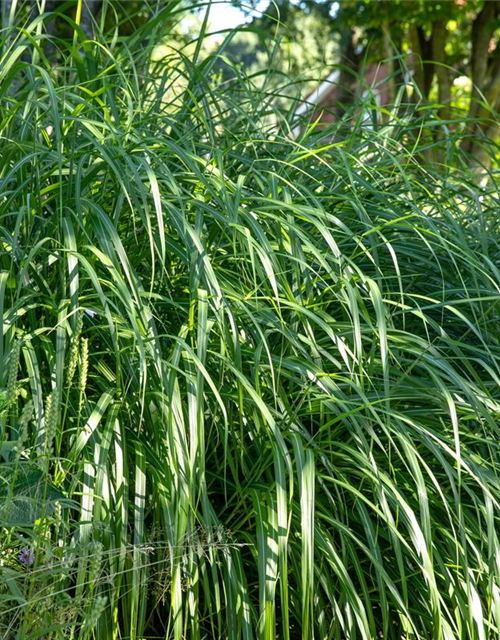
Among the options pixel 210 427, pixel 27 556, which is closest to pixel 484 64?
pixel 210 427

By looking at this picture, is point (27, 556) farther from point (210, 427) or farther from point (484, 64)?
point (484, 64)

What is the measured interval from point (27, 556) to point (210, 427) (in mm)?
512

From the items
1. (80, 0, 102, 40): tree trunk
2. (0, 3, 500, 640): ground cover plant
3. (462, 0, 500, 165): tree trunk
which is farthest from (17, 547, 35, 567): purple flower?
(462, 0, 500, 165): tree trunk

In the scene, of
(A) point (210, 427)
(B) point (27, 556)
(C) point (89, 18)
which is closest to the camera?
(B) point (27, 556)

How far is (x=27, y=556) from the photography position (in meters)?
1.70

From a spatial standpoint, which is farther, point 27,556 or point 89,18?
point 89,18

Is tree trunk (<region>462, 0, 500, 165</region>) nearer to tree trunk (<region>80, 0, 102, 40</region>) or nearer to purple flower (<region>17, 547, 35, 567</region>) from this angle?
tree trunk (<region>80, 0, 102, 40</region>)

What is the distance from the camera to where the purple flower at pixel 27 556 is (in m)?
1.62

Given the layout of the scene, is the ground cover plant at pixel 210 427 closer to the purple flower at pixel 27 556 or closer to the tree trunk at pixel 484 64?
the purple flower at pixel 27 556

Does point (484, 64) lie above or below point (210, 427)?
above

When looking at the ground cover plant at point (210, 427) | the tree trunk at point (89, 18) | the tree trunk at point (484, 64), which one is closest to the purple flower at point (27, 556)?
the ground cover plant at point (210, 427)

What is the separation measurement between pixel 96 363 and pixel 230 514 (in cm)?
48

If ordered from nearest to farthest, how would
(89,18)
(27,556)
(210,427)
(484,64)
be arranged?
(27,556), (210,427), (89,18), (484,64)

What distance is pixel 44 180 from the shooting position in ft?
7.14
